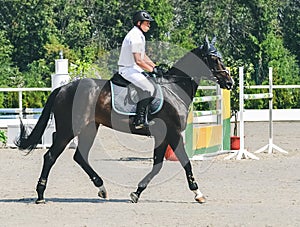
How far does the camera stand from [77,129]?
999cm

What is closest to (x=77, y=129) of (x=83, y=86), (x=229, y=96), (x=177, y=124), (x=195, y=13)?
(x=83, y=86)

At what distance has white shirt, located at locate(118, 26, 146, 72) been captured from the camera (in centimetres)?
959

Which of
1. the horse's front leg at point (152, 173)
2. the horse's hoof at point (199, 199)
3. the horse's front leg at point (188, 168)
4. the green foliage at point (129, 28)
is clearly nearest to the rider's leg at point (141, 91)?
the horse's front leg at point (152, 173)

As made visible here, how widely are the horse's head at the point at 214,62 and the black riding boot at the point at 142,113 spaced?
3.13ft

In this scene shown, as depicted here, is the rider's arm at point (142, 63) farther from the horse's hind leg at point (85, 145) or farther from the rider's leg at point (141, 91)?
the horse's hind leg at point (85, 145)

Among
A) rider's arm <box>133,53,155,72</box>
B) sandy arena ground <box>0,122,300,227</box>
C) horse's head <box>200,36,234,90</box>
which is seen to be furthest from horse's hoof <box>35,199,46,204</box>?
horse's head <box>200,36,234,90</box>

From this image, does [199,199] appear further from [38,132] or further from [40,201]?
[38,132]

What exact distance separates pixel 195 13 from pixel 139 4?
288 centimetres

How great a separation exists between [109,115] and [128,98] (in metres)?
0.31

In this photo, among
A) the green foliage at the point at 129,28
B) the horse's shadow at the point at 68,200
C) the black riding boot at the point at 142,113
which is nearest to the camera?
the horse's shadow at the point at 68,200

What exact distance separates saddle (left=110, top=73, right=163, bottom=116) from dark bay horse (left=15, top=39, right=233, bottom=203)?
0.21ft

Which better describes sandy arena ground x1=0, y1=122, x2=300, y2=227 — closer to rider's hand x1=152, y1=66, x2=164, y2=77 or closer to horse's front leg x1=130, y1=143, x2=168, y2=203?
horse's front leg x1=130, y1=143, x2=168, y2=203

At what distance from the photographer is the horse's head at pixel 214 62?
33.8 ft

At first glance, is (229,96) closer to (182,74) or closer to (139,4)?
(182,74)
